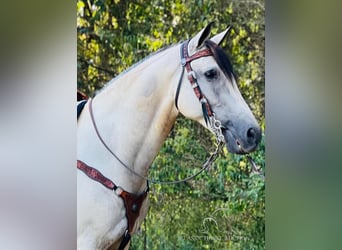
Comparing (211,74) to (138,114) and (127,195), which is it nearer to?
(138,114)

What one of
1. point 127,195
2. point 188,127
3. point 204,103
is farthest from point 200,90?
point 127,195

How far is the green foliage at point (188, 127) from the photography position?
1.67m

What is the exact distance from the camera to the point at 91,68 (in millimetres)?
1744

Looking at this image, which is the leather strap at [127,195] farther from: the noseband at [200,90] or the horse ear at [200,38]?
the horse ear at [200,38]

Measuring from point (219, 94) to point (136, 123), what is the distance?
0.37 metres

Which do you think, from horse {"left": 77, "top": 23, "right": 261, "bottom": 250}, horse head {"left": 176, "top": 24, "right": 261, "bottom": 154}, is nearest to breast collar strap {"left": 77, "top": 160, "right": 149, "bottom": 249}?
horse {"left": 77, "top": 23, "right": 261, "bottom": 250}

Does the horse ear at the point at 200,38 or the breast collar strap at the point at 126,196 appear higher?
the horse ear at the point at 200,38

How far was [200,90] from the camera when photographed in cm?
169

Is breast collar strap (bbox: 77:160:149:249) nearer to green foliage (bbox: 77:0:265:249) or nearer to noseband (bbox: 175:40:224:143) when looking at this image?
green foliage (bbox: 77:0:265:249)

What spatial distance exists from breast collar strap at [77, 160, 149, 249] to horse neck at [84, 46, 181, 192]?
0.03 metres

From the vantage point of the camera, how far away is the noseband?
1682 millimetres

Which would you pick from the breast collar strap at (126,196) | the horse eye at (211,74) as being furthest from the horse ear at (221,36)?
the breast collar strap at (126,196)
